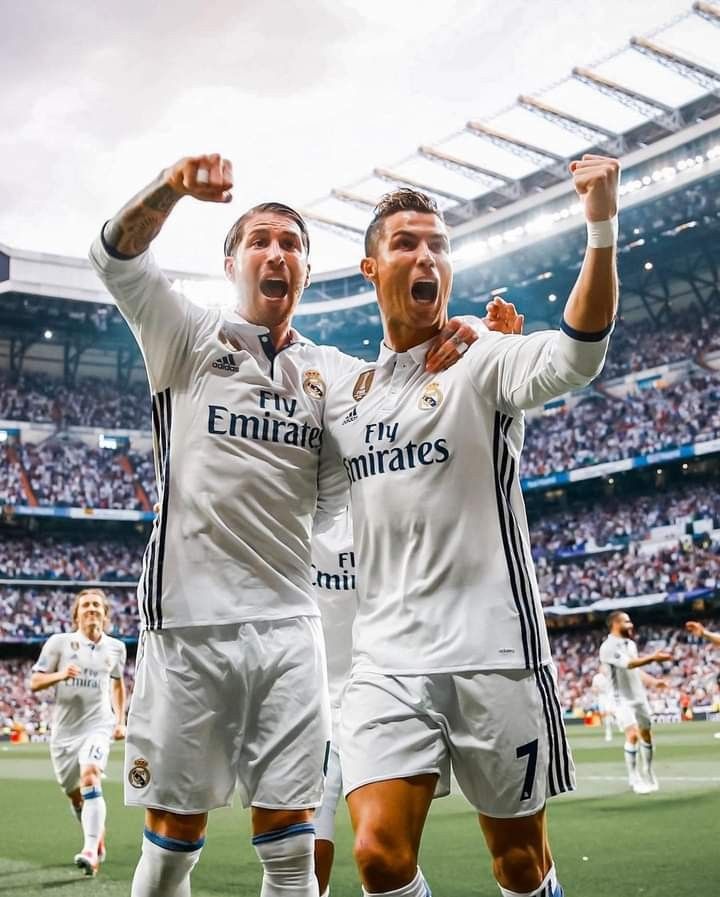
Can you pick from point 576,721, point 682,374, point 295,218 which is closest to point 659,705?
point 576,721

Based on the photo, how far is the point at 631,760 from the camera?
496 inches

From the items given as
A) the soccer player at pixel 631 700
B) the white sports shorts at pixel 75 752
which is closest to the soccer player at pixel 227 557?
the white sports shorts at pixel 75 752

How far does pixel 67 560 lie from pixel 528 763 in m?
39.9

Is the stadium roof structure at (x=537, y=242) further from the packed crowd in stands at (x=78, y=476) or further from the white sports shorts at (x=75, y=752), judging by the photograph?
the white sports shorts at (x=75, y=752)

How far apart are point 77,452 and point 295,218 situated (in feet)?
137

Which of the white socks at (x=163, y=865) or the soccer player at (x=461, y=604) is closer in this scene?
the soccer player at (x=461, y=604)

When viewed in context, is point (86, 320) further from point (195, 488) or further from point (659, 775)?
point (195, 488)

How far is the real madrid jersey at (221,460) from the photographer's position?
374 cm

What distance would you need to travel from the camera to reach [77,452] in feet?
146

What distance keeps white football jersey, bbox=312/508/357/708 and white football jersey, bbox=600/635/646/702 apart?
27.0ft

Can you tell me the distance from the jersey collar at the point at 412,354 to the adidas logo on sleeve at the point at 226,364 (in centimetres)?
54

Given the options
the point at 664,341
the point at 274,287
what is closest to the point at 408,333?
the point at 274,287

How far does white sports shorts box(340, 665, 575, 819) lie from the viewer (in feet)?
10.8

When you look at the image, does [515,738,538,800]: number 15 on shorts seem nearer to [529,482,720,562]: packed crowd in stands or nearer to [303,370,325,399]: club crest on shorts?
[303,370,325,399]: club crest on shorts
